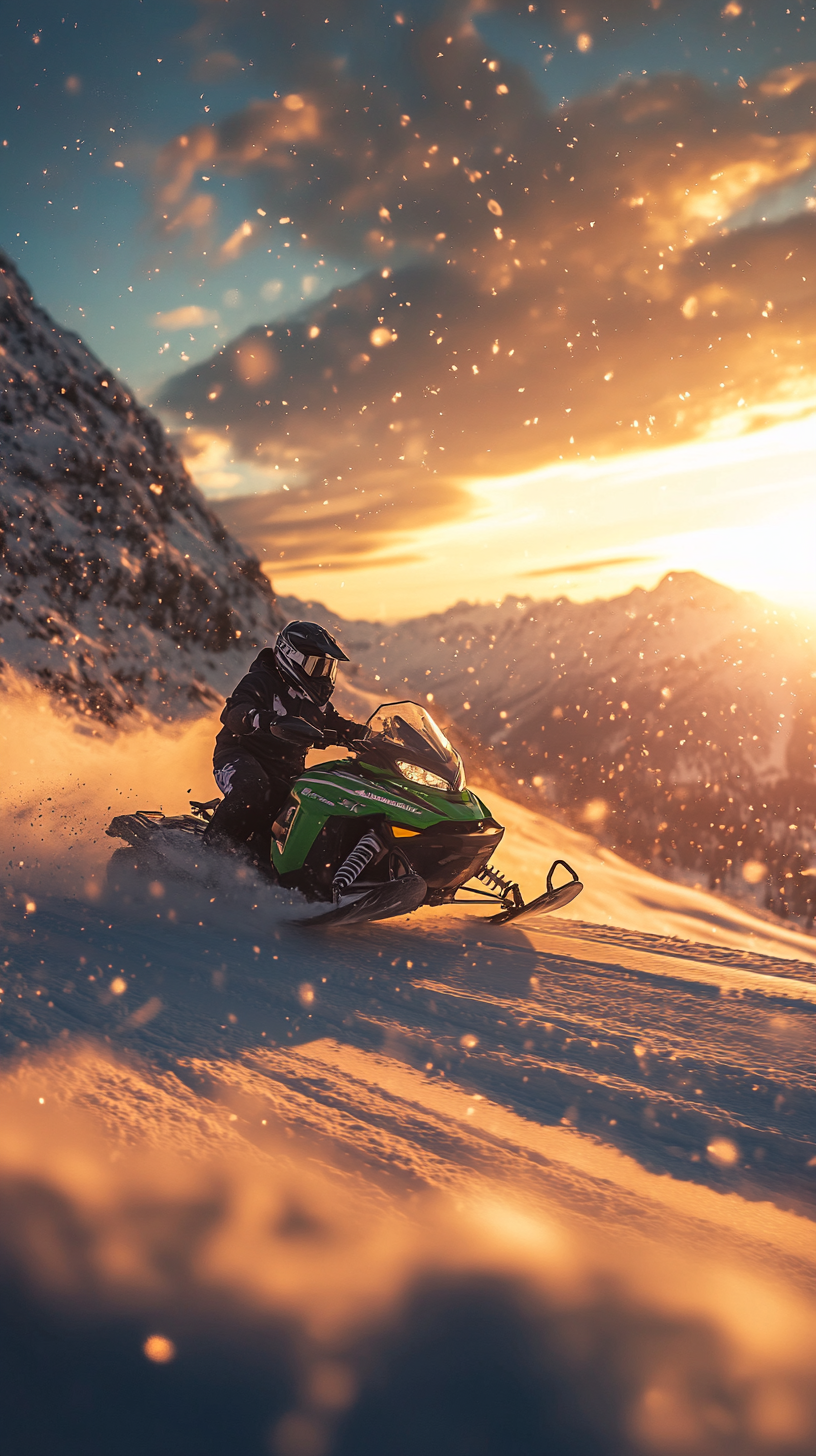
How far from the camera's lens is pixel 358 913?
5234 millimetres

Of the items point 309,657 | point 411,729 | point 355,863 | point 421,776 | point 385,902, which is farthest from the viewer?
point 309,657

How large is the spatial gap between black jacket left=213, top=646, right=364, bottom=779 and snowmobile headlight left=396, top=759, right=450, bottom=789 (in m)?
0.52

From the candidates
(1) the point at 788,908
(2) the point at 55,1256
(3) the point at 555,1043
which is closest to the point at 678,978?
(3) the point at 555,1043

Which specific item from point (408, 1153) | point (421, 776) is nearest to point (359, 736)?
point (421, 776)

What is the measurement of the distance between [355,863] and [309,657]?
1734mm

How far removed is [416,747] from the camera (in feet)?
19.3

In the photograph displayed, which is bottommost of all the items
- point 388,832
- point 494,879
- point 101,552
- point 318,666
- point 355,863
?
point 494,879

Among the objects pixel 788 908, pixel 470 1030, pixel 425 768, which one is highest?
pixel 425 768

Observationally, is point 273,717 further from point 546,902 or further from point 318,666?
point 546,902

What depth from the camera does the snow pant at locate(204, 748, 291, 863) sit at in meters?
6.18

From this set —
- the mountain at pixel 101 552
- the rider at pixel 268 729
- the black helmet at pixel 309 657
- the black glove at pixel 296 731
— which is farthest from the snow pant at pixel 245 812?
the mountain at pixel 101 552

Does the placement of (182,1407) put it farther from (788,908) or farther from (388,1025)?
(788,908)

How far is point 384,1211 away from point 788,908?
13669 centimetres

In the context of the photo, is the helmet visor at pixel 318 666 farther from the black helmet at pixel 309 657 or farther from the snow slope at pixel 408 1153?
the snow slope at pixel 408 1153
